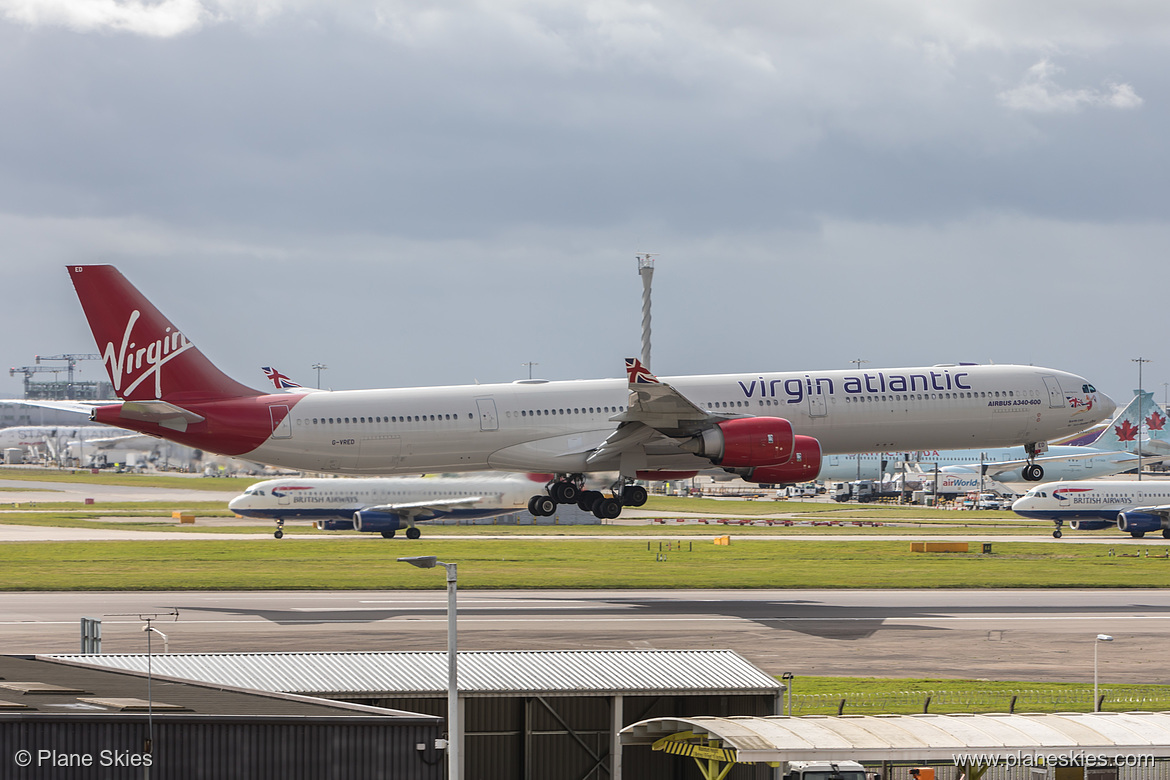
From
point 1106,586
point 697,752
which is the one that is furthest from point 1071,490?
point 697,752

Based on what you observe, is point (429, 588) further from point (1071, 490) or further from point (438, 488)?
point (1071, 490)

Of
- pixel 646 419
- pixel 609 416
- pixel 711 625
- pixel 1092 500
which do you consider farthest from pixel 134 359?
pixel 1092 500

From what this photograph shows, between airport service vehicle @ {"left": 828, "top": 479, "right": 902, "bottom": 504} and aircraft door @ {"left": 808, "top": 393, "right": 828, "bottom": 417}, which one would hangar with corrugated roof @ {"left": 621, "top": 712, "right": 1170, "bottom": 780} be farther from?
airport service vehicle @ {"left": 828, "top": 479, "right": 902, "bottom": 504}

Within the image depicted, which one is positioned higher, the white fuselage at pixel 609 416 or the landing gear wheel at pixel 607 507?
the white fuselage at pixel 609 416

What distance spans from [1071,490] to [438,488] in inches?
2032

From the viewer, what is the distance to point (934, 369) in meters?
58.0

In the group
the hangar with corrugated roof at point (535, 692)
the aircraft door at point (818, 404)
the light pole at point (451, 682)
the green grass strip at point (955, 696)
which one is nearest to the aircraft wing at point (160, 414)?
the hangar with corrugated roof at point (535, 692)

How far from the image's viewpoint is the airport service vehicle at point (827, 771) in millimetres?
23438

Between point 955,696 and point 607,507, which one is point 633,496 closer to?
point 607,507

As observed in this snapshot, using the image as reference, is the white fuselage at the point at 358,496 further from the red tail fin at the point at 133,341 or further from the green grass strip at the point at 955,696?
the green grass strip at the point at 955,696

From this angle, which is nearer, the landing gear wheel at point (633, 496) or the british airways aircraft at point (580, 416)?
the british airways aircraft at point (580, 416)

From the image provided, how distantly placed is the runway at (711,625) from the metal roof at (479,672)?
1068cm

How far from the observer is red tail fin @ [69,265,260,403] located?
5034cm

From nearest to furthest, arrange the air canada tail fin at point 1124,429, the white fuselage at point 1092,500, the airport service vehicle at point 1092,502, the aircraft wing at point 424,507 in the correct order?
1. the aircraft wing at point 424,507
2. the airport service vehicle at point 1092,502
3. the white fuselage at point 1092,500
4. the air canada tail fin at point 1124,429
